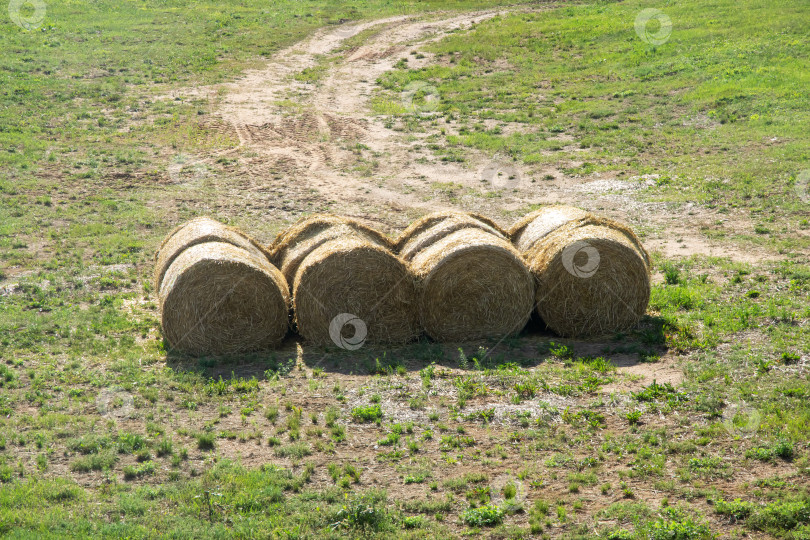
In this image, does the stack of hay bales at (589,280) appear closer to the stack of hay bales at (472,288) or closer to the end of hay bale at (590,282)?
the end of hay bale at (590,282)

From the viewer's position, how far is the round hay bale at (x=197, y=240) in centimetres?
1422

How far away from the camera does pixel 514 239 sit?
1552 cm

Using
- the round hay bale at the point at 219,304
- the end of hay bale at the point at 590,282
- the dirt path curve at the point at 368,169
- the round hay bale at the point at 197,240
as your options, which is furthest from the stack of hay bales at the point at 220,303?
the dirt path curve at the point at 368,169

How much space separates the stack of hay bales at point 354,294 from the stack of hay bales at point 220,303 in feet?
1.67

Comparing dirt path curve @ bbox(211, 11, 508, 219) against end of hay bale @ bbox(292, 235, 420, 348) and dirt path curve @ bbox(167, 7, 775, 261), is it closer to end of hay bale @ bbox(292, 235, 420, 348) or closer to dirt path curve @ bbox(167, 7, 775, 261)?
dirt path curve @ bbox(167, 7, 775, 261)

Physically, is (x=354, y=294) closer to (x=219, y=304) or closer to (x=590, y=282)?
(x=219, y=304)

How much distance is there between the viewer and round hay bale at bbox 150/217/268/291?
14.2 meters

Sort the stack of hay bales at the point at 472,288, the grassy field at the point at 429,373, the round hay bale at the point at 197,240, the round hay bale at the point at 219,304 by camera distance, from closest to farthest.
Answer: the grassy field at the point at 429,373, the round hay bale at the point at 219,304, the stack of hay bales at the point at 472,288, the round hay bale at the point at 197,240

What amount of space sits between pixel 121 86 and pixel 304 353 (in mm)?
21831

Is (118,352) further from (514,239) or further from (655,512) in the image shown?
(655,512)

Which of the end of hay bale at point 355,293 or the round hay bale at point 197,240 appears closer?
the end of hay bale at point 355,293

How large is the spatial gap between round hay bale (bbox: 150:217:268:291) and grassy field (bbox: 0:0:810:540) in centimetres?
116

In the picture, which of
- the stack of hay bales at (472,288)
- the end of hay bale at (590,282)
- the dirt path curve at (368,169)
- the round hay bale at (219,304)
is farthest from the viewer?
the dirt path curve at (368,169)

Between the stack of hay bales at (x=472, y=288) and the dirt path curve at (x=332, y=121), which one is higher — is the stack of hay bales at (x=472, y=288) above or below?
below
